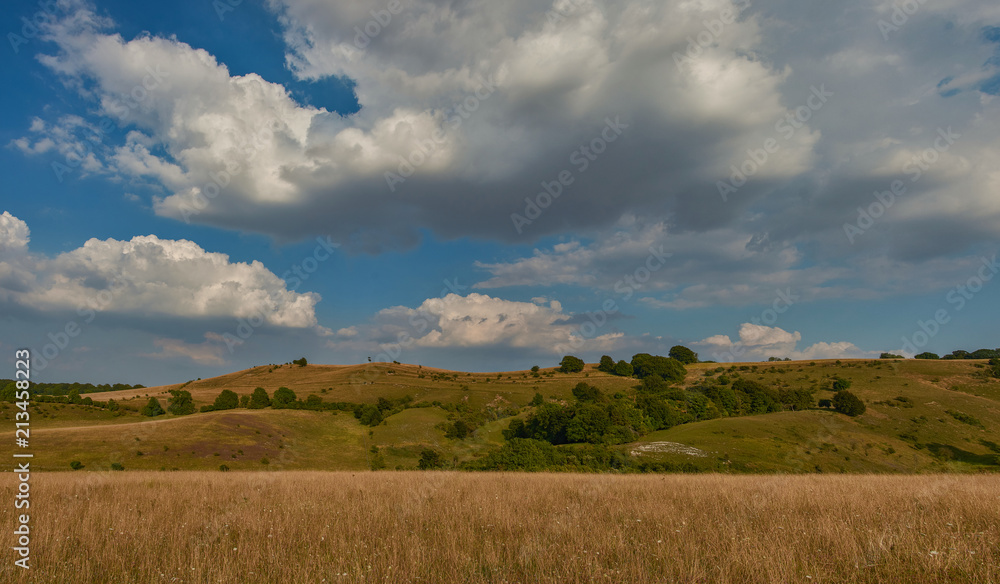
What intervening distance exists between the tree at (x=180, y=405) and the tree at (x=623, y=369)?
429ft

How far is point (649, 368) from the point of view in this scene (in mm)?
156375

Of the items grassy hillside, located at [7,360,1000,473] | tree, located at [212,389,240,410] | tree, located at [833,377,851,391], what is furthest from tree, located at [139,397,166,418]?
tree, located at [833,377,851,391]

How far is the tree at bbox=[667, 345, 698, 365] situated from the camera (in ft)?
610

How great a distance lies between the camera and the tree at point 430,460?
7396 centimetres

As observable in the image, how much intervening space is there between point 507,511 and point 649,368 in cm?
15617

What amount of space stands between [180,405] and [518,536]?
447 feet

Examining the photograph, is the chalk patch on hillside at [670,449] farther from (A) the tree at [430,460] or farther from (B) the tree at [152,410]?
(B) the tree at [152,410]

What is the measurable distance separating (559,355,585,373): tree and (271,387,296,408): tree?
9726 cm

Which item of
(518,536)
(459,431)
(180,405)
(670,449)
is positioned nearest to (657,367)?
(459,431)

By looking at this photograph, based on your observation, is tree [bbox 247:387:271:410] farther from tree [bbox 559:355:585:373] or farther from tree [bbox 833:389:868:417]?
tree [bbox 833:389:868:417]

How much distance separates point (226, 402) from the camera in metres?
121

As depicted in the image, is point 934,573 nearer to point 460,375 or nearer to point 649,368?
point 649,368

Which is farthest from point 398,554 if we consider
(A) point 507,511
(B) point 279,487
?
(B) point 279,487

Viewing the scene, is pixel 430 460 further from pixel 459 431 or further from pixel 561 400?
pixel 561 400
